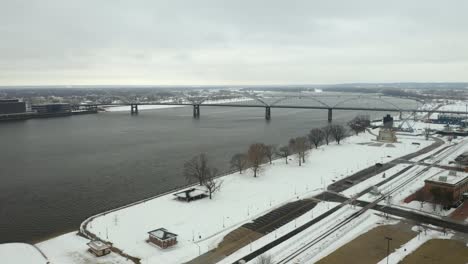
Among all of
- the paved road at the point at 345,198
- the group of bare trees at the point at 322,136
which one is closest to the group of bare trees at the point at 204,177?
the paved road at the point at 345,198

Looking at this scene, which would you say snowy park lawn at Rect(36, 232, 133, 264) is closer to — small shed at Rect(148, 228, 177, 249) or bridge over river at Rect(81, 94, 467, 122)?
small shed at Rect(148, 228, 177, 249)

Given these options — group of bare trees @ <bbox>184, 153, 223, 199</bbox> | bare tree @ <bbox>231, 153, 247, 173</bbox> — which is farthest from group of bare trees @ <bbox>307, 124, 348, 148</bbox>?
group of bare trees @ <bbox>184, 153, 223, 199</bbox>

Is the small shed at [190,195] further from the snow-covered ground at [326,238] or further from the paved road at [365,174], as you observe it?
the paved road at [365,174]

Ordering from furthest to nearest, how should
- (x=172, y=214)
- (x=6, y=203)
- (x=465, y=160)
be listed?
(x=465, y=160)
(x=6, y=203)
(x=172, y=214)

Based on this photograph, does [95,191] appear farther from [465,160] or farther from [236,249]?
[465,160]

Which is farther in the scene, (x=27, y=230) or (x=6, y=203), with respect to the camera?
(x=6, y=203)

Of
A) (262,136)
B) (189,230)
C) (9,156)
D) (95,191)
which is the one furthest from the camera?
(262,136)

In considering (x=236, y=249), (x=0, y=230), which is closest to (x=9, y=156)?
(x=0, y=230)
